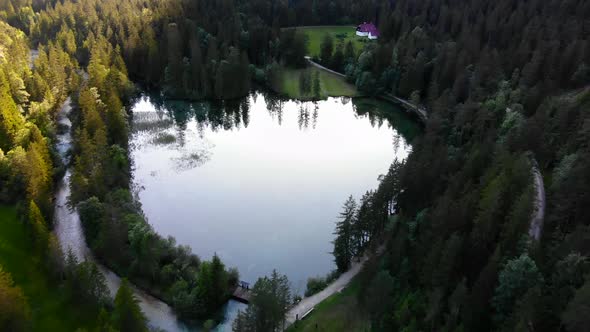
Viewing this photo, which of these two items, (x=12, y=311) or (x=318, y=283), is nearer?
(x=12, y=311)

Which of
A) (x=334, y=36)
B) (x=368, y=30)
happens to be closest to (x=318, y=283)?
(x=368, y=30)

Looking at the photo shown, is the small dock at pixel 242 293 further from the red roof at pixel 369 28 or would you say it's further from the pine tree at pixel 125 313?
the red roof at pixel 369 28

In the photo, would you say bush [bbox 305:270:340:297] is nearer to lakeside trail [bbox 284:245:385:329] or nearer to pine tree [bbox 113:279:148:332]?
lakeside trail [bbox 284:245:385:329]

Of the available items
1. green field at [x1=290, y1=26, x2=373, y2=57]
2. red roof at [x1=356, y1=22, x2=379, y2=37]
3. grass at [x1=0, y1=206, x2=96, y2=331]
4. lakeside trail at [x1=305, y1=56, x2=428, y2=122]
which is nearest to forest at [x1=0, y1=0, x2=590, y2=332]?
grass at [x1=0, y1=206, x2=96, y2=331]

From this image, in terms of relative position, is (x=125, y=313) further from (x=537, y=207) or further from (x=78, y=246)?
(x=537, y=207)

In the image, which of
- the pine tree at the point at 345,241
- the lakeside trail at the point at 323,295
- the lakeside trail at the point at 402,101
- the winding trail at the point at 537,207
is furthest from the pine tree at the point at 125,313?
the lakeside trail at the point at 402,101

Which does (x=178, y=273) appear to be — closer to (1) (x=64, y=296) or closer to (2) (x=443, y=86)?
(1) (x=64, y=296)
